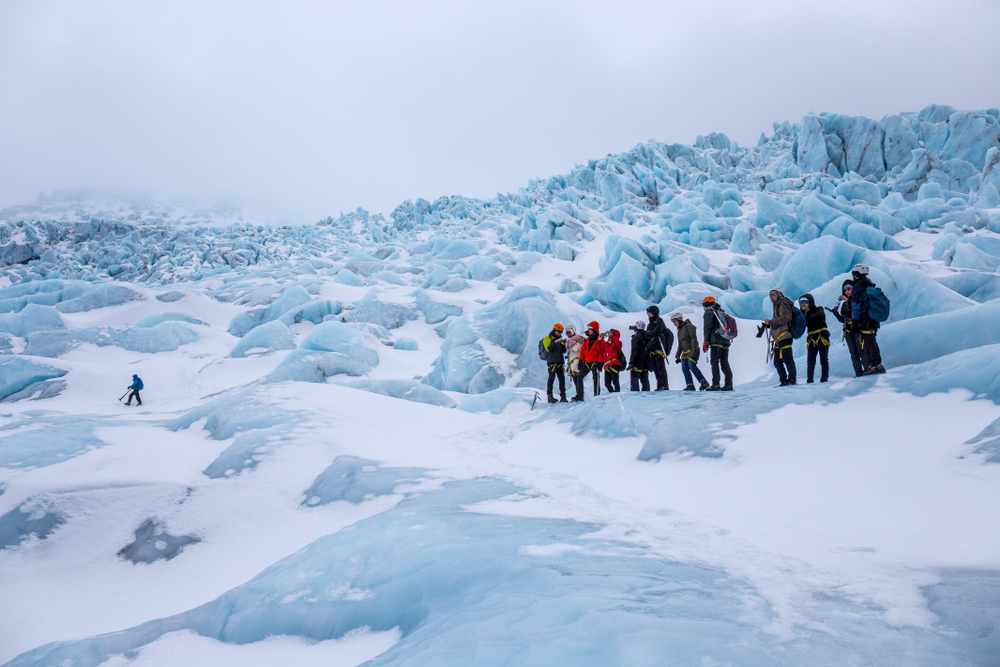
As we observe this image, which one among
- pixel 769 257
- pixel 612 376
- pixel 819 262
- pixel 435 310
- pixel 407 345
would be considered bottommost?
pixel 612 376

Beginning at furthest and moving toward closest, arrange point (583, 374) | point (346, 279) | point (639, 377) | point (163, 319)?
point (346, 279)
point (163, 319)
point (583, 374)
point (639, 377)

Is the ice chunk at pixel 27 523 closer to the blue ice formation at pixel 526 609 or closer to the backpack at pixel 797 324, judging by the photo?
the blue ice formation at pixel 526 609

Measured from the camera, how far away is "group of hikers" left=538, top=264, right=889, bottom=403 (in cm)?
702

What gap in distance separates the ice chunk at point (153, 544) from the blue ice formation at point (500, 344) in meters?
11.9

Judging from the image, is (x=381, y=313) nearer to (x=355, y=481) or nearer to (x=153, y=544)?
(x=355, y=481)

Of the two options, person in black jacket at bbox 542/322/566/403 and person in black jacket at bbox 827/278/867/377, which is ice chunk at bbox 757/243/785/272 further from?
person in black jacket at bbox 827/278/867/377

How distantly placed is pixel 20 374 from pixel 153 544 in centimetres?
1981

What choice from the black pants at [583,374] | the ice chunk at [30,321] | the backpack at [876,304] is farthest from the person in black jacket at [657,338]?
the ice chunk at [30,321]

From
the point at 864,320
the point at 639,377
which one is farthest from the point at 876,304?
the point at 639,377

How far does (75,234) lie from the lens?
68.1m

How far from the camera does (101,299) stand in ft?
113

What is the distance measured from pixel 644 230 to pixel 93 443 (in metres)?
44.8

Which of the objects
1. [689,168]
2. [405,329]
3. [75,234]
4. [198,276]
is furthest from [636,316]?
[75,234]

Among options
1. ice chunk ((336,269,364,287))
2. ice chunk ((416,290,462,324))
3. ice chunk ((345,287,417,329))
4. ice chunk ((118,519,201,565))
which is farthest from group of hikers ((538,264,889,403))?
ice chunk ((336,269,364,287))
